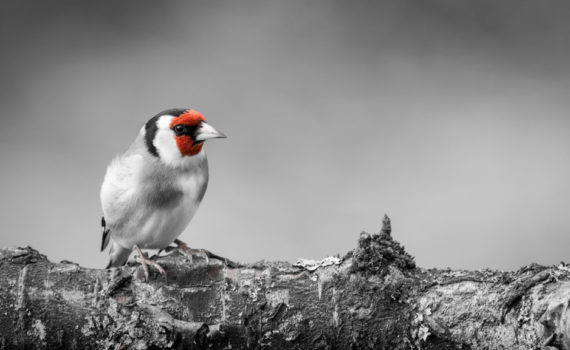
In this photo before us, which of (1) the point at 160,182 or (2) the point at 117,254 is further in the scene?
(2) the point at 117,254

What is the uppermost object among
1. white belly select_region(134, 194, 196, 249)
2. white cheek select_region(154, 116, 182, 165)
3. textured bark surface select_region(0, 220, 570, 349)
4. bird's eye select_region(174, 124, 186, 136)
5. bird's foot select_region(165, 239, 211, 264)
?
bird's eye select_region(174, 124, 186, 136)

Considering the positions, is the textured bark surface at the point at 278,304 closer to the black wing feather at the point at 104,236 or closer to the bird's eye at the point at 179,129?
the bird's eye at the point at 179,129

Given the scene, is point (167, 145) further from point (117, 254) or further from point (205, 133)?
point (117, 254)

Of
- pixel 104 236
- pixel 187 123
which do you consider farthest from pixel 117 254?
pixel 187 123

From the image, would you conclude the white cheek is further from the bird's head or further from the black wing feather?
the black wing feather

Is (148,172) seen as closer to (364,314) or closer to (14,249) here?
(14,249)

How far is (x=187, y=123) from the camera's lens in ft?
6.75

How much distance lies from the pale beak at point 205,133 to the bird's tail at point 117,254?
25.3 inches

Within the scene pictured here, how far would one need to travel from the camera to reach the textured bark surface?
4.89 ft

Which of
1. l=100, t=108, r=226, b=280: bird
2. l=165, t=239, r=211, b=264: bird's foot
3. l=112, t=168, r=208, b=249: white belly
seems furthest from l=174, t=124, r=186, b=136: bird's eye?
l=165, t=239, r=211, b=264: bird's foot

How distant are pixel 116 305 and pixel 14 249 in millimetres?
315

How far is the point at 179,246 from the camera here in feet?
7.26

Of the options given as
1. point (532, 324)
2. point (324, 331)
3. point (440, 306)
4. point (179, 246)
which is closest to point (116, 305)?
point (324, 331)

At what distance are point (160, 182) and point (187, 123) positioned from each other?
0.74 ft
